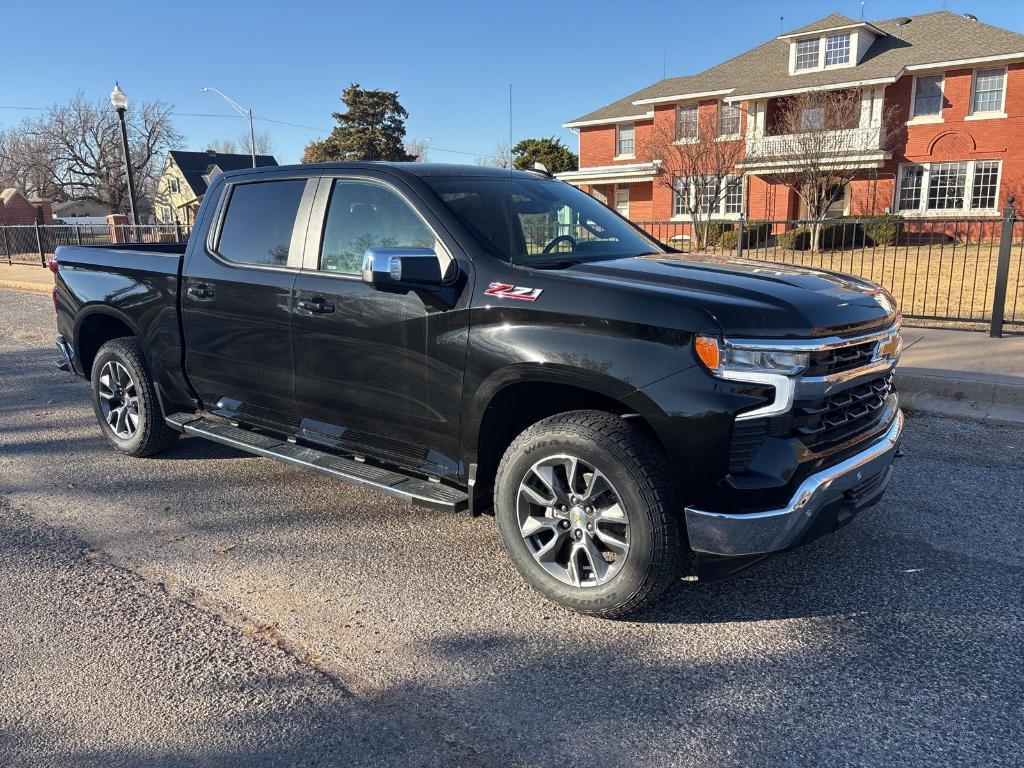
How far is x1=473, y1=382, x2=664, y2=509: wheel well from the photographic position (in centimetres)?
346

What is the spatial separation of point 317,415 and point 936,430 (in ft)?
15.6

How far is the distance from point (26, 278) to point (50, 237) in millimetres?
6748

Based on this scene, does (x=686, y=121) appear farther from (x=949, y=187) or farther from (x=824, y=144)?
(x=949, y=187)

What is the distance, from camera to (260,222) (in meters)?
4.67

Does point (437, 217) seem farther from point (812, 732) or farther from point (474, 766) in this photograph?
point (812, 732)

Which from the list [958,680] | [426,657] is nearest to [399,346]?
[426,657]

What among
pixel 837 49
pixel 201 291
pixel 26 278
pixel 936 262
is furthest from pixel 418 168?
pixel 837 49

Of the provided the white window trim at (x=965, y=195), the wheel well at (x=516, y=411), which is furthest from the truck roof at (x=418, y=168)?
the white window trim at (x=965, y=195)

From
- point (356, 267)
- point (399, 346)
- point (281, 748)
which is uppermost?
point (356, 267)

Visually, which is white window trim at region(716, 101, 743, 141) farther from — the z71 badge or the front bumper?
the front bumper

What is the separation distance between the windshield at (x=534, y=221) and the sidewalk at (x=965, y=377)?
3.66 metres

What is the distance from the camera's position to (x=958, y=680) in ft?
9.48

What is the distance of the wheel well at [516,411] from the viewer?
3461 mm

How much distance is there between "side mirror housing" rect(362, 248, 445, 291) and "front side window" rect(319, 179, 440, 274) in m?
0.26
